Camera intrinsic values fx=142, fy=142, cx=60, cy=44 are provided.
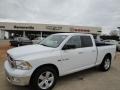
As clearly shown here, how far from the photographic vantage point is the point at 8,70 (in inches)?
164

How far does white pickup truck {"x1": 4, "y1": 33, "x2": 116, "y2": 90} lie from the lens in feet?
13.0

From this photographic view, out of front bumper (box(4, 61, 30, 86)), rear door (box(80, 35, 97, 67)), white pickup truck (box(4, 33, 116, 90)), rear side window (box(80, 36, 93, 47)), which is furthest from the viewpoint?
rear side window (box(80, 36, 93, 47))

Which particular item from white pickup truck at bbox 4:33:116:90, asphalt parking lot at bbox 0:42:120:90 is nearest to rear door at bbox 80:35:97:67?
white pickup truck at bbox 4:33:116:90

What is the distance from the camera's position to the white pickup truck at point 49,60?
3949 millimetres

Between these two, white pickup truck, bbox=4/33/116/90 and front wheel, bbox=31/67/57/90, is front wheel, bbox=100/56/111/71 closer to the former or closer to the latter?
white pickup truck, bbox=4/33/116/90

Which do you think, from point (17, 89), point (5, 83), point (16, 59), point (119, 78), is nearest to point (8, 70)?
point (16, 59)

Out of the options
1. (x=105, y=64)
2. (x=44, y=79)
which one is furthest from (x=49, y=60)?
(x=105, y=64)

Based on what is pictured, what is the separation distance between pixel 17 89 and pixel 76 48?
2477 millimetres

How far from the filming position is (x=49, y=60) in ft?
14.3

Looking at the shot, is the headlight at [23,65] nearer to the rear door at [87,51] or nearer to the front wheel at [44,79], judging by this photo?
the front wheel at [44,79]

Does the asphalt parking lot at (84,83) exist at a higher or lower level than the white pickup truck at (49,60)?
lower

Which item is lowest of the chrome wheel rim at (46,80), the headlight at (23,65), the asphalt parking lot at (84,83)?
the asphalt parking lot at (84,83)

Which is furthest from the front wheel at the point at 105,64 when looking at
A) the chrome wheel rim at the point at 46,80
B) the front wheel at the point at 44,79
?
the chrome wheel rim at the point at 46,80

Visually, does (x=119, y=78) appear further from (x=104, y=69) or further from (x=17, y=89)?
(x=17, y=89)
